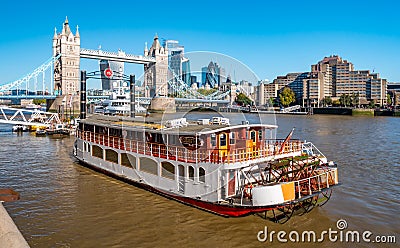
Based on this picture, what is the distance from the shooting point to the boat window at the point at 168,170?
14048 mm

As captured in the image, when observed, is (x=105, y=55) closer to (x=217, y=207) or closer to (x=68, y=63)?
(x=68, y=63)

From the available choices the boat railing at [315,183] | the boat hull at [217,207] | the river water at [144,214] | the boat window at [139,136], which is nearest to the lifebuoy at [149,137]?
the boat window at [139,136]

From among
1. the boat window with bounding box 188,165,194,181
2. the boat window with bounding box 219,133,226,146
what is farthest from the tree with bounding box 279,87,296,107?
the boat window with bounding box 188,165,194,181

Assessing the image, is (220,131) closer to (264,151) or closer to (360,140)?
(264,151)

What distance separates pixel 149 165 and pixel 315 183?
645cm

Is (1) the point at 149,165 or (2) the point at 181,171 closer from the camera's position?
(2) the point at 181,171

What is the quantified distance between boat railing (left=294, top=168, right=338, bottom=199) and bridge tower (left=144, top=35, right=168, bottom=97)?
211 ft

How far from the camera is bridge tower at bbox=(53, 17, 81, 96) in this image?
95.9 m

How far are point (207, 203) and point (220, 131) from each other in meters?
2.52

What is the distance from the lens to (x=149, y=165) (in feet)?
50.3

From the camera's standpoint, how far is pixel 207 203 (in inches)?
512

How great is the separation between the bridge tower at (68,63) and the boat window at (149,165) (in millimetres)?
85108

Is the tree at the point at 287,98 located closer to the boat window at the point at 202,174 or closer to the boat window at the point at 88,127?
the boat window at the point at 88,127

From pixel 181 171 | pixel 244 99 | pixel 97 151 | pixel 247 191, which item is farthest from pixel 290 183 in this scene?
pixel 244 99
